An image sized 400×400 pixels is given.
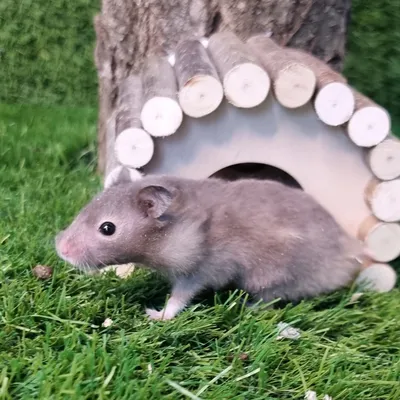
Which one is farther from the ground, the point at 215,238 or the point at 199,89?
the point at 199,89

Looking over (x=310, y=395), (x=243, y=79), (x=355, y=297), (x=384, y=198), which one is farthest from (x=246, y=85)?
(x=310, y=395)

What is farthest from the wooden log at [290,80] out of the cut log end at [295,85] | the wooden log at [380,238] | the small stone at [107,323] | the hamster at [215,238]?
the small stone at [107,323]

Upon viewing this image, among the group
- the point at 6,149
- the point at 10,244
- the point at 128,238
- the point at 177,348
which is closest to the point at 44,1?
the point at 6,149

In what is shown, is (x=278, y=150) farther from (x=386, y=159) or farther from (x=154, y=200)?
(x=154, y=200)

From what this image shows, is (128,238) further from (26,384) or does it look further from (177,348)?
(26,384)

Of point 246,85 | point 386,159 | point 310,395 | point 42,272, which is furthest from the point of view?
point 386,159

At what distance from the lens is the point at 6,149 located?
443 centimetres

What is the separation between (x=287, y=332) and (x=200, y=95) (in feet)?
3.22

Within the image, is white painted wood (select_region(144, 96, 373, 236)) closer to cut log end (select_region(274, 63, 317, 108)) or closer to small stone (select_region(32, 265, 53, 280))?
cut log end (select_region(274, 63, 317, 108))

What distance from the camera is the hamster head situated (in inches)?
94.0

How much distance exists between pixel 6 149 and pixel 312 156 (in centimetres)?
240

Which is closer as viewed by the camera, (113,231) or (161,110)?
(113,231)

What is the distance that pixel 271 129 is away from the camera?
2807 millimetres

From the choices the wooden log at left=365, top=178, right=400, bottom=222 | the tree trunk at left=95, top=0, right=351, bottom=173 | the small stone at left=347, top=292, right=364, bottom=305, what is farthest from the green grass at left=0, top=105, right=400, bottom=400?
the tree trunk at left=95, top=0, right=351, bottom=173
